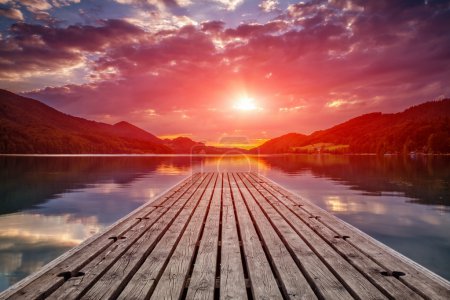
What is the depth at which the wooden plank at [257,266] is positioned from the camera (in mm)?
3684

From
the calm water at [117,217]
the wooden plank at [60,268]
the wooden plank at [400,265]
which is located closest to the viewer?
the wooden plank at [60,268]

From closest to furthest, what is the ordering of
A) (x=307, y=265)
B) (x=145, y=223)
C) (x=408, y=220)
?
(x=307, y=265), (x=145, y=223), (x=408, y=220)

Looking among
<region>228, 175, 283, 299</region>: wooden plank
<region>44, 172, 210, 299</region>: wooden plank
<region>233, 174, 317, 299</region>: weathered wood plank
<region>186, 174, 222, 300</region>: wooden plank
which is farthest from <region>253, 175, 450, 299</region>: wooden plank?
<region>44, 172, 210, 299</region>: wooden plank

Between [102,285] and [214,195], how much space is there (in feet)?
27.9

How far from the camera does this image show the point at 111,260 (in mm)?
4707

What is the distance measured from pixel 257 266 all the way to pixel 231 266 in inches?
13.9

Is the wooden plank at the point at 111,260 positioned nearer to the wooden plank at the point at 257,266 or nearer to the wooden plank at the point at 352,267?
the wooden plank at the point at 257,266

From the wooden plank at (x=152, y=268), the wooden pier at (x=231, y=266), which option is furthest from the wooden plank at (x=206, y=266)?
the wooden plank at (x=152, y=268)

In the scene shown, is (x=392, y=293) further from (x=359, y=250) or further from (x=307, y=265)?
(x=359, y=250)

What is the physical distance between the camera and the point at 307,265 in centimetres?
450

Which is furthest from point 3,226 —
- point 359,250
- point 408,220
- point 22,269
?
point 408,220

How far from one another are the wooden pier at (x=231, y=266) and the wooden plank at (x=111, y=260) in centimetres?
1

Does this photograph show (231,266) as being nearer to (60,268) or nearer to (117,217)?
(60,268)

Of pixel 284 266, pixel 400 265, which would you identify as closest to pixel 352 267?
pixel 400 265
